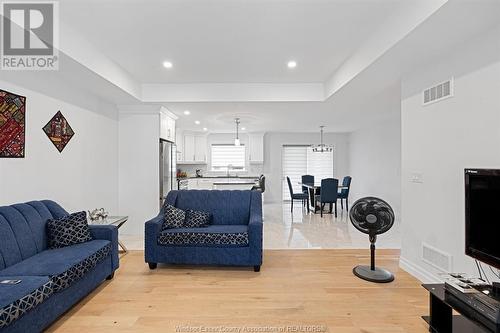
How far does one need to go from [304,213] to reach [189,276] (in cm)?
451

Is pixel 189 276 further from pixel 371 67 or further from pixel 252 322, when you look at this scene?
pixel 371 67

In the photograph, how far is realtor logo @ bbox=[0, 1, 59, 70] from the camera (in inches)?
90.7

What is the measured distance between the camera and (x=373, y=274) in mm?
3092

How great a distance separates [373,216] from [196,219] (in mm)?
2167

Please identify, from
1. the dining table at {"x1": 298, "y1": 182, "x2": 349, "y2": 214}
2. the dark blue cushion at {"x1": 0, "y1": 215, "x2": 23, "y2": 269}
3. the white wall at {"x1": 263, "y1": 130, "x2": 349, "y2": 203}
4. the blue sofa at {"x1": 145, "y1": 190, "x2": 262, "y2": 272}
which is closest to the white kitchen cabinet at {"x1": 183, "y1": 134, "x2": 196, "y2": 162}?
the white wall at {"x1": 263, "y1": 130, "x2": 349, "y2": 203}

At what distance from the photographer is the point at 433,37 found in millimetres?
2361

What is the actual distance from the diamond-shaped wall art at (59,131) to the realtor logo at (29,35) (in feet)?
2.17

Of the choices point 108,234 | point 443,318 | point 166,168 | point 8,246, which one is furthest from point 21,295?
point 166,168

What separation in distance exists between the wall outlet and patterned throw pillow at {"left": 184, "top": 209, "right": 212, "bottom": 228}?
8.45ft

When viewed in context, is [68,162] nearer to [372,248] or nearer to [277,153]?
[372,248]

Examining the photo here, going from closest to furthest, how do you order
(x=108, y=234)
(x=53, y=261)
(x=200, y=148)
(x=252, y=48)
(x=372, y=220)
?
1. (x=53, y=261)
2. (x=108, y=234)
3. (x=372, y=220)
4. (x=252, y=48)
5. (x=200, y=148)

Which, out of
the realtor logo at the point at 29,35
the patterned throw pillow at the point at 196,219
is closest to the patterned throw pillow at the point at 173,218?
→ the patterned throw pillow at the point at 196,219

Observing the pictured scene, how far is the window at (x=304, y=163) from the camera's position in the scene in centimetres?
929

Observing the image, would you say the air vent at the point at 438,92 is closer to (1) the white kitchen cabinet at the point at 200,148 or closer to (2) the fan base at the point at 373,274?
(2) the fan base at the point at 373,274
